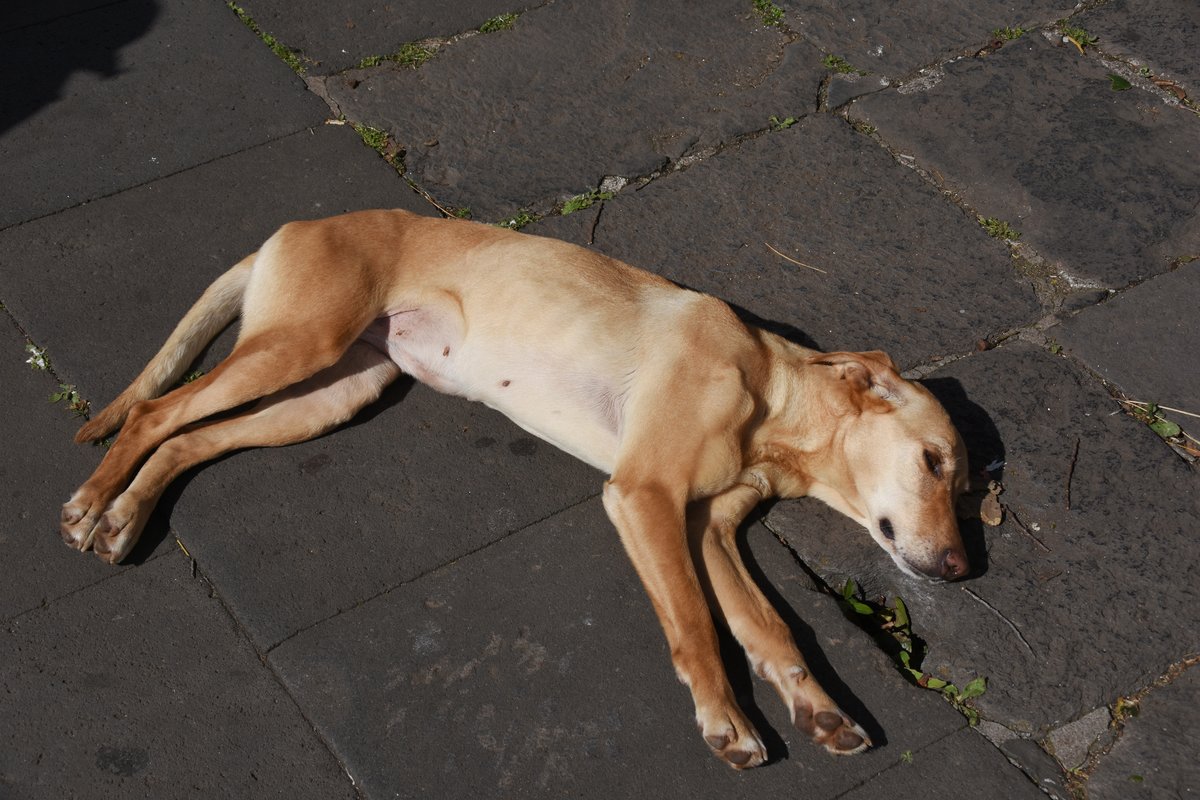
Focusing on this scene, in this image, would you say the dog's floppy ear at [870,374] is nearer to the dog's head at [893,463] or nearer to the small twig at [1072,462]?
the dog's head at [893,463]

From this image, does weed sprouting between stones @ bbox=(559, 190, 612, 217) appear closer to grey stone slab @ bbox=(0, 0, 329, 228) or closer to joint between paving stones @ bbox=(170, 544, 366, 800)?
grey stone slab @ bbox=(0, 0, 329, 228)

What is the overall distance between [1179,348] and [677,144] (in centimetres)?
265

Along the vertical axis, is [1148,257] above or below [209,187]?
below

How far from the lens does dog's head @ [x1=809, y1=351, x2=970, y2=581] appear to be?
13.6 ft

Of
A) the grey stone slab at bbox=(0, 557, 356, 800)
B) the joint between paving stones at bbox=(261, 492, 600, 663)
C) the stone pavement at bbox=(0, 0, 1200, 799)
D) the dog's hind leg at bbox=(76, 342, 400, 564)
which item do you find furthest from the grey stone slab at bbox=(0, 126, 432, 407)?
the joint between paving stones at bbox=(261, 492, 600, 663)

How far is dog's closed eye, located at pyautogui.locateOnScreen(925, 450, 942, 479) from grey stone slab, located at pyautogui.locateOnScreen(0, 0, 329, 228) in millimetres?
3615

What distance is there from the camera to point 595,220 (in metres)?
5.48

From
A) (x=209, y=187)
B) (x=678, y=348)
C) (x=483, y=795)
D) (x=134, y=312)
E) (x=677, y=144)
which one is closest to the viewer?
(x=483, y=795)

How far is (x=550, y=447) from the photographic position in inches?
182

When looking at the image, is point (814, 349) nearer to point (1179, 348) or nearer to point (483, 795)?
point (1179, 348)

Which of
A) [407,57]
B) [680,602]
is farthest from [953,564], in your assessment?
[407,57]

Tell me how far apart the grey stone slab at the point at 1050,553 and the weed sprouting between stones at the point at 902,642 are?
46mm

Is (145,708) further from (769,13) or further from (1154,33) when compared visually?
(1154,33)

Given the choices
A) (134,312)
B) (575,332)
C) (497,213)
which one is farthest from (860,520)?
(134,312)
